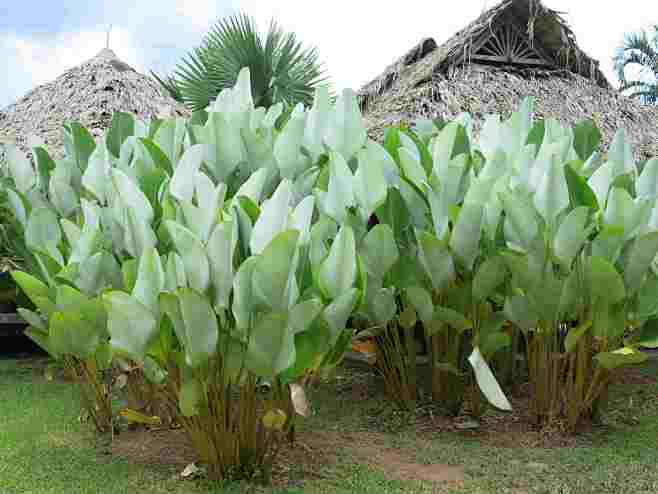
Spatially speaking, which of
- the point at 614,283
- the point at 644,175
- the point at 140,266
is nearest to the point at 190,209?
the point at 140,266

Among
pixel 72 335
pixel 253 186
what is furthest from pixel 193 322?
pixel 72 335

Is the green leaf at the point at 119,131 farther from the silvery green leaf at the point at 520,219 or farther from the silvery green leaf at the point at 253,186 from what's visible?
the silvery green leaf at the point at 520,219

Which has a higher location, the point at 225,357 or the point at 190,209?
the point at 190,209

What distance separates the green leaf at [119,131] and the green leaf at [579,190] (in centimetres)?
191

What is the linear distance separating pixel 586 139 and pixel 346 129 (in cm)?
132

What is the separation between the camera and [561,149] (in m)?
3.03

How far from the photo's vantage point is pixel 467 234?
289 cm

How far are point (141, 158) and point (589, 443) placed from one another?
2002mm

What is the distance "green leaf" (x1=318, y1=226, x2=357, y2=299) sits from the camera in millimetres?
2268

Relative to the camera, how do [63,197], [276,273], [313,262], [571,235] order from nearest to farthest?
[276,273], [313,262], [571,235], [63,197]

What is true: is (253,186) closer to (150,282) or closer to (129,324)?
(150,282)

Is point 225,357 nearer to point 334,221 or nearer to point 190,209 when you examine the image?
point 190,209

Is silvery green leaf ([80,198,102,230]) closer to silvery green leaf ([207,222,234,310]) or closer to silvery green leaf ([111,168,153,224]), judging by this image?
silvery green leaf ([111,168,153,224])

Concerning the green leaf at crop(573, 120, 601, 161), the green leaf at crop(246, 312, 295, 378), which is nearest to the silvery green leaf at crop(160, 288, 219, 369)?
the green leaf at crop(246, 312, 295, 378)
